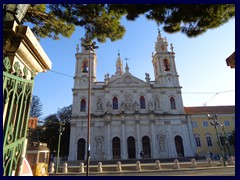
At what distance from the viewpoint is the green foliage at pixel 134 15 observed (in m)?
2.42

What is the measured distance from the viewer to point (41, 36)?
5629 mm

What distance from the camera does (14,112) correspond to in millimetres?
1680

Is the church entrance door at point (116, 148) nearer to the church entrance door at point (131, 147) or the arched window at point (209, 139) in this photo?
the church entrance door at point (131, 147)

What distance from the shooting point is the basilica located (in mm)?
25156

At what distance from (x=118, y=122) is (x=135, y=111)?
9.50 ft

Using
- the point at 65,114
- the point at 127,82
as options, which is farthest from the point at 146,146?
the point at 65,114

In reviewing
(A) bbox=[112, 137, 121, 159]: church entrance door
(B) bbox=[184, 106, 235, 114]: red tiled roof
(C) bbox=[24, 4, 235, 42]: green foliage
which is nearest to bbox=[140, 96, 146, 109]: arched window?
(A) bbox=[112, 137, 121, 159]: church entrance door

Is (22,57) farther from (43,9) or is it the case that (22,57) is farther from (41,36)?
(41,36)

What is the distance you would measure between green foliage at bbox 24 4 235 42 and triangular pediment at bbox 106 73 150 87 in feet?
78.5

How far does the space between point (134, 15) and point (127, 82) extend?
26.2 meters

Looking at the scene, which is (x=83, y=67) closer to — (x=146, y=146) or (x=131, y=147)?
(x=131, y=147)

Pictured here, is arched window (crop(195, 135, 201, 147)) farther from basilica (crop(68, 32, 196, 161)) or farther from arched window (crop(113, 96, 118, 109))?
arched window (crop(113, 96, 118, 109))

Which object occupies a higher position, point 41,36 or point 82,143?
point 41,36
